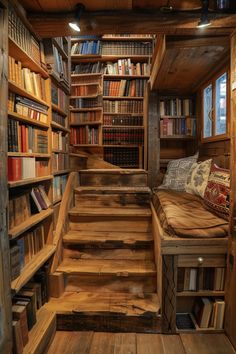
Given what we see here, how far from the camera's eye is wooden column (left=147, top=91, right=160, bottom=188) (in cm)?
325

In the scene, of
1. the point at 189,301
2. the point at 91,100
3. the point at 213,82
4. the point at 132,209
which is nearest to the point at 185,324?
the point at 189,301

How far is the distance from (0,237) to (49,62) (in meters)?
1.40

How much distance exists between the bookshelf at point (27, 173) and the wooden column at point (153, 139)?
162 centimetres

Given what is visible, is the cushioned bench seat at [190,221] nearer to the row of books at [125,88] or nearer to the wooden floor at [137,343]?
the wooden floor at [137,343]

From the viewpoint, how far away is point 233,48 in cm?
156

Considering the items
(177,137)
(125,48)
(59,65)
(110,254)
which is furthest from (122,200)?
(125,48)

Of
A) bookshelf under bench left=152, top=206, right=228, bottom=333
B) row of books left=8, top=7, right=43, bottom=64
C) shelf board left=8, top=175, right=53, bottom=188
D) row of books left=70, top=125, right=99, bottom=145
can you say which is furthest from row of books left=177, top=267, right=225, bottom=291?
row of books left=70, top=125, right=99, bottom=145

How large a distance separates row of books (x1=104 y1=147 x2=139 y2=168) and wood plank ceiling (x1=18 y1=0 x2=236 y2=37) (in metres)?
2.59

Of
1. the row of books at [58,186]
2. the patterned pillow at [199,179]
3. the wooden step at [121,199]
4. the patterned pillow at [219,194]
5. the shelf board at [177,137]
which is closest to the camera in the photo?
the patterned pillow at [219,194]

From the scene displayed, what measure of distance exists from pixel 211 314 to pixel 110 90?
343cm

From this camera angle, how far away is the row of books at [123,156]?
13.5 ft

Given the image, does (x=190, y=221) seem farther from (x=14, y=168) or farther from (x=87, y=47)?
(x=87, y=47)

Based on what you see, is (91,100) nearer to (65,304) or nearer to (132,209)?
(132,209)

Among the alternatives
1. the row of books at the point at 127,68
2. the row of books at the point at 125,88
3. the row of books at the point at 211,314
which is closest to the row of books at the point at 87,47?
the row of books at the point at 127,68
